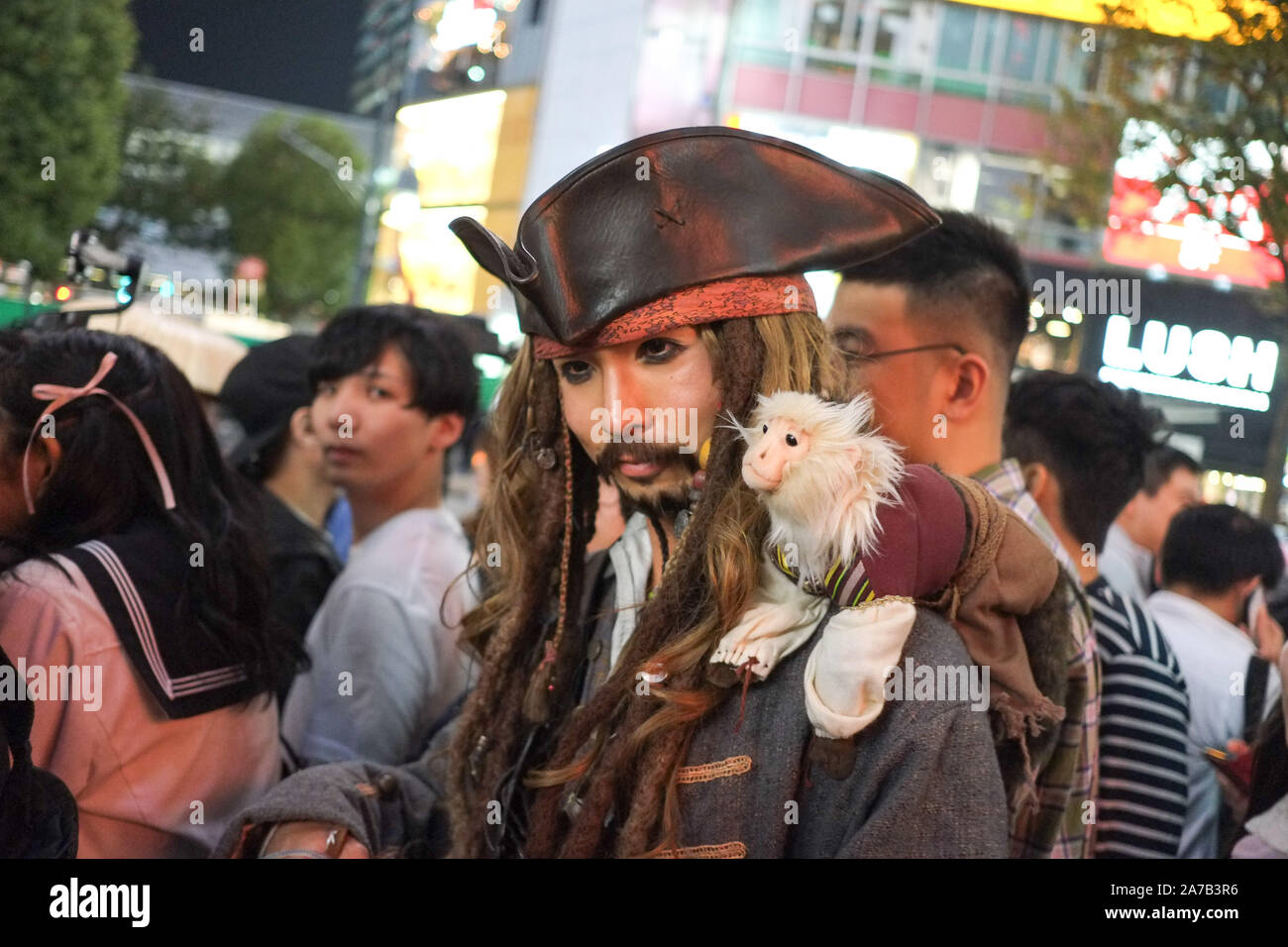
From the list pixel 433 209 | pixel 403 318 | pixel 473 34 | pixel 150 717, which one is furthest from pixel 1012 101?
pixel 433 209

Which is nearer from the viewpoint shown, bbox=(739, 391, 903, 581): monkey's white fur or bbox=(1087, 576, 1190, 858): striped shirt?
bbox=(739, 391, 903, 581): monkey's white fur

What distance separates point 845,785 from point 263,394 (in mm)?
2430

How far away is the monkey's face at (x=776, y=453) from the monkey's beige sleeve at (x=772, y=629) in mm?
172

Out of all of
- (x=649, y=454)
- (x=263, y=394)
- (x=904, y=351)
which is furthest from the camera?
(x=263, y=394)

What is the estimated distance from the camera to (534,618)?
1.77 meters

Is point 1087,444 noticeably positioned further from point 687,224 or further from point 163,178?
point 163,178

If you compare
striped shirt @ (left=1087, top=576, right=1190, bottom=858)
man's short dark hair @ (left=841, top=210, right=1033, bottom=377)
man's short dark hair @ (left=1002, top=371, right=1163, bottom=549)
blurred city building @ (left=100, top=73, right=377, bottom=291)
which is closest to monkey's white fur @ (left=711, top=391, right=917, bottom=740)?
man's short dark hair @ (left=841, top=210, right=1033, bottom=377)

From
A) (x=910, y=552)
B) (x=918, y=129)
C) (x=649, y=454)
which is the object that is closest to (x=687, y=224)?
(x=649, y=454)

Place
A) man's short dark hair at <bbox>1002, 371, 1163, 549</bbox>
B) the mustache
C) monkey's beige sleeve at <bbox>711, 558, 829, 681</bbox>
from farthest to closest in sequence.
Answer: man's short dark hair at <bbox>1002, 371, 1163, 549</bbox> → the mustache → monkey's beige sleeve at <bbox>711, 558, 829, 681</bbox>

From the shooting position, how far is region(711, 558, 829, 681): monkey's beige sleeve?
140 cm

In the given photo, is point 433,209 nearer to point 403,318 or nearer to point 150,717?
point 403,318

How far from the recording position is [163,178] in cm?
1249

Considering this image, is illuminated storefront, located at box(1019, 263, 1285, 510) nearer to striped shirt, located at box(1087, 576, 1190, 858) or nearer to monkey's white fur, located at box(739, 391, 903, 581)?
striped shirt, located at box(1087, 576, 1190, 858)

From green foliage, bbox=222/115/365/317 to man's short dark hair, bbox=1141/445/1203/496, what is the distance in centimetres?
2423
